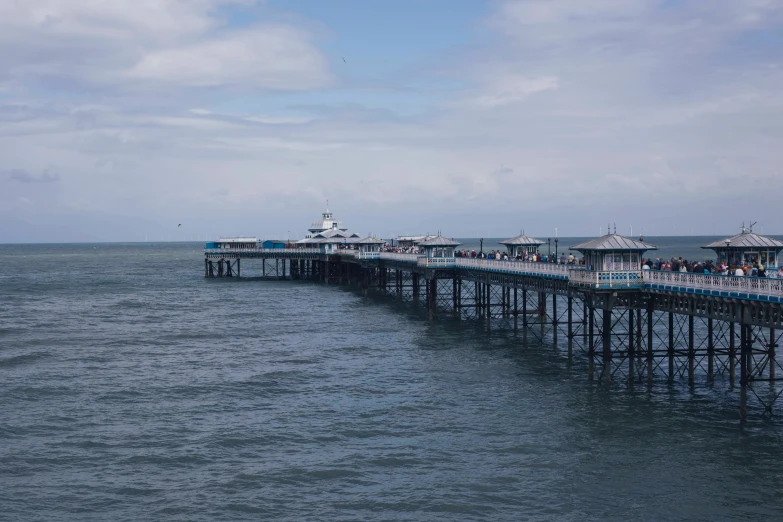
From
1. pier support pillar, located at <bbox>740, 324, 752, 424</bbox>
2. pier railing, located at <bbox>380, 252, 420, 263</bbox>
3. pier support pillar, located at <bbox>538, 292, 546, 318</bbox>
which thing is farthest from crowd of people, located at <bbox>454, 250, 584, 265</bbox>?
pier support pillar, located at <bbox>740, 324, 752, 424</bbox>

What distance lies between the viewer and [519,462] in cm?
2634

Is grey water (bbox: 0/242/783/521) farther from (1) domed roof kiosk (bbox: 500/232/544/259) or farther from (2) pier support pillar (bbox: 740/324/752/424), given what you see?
(1) domed roof kiosk (bbox: 500/232/544/259)

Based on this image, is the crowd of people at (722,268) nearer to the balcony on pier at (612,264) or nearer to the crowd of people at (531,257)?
the balcony on pier at (612,264)

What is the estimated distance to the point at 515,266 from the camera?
160 feet

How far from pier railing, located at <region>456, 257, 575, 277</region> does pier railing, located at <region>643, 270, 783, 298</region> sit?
17.3 feet

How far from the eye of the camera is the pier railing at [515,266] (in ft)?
138

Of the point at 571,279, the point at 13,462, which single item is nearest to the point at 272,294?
the point at 571,279

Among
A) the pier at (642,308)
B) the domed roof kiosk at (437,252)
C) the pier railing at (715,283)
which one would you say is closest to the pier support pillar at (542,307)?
the pier at (642,308)

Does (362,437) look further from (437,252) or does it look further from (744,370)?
(437,252)

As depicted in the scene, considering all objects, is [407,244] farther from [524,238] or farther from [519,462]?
[519,462]

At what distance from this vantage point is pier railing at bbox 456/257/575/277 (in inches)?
1660

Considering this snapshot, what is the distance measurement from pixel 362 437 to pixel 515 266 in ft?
71.9

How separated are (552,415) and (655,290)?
23.6 feet

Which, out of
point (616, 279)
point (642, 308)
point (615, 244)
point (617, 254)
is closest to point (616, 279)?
A: point (616, 279)
